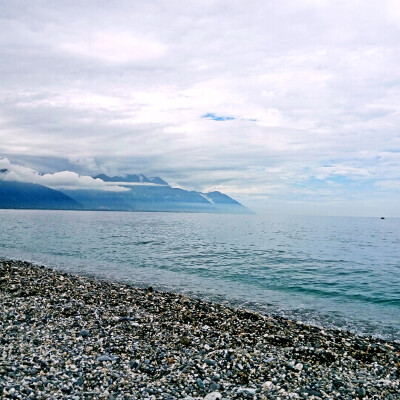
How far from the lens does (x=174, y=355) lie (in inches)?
497

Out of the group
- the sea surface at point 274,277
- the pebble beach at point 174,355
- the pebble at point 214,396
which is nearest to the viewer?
the pebble at point 214,396

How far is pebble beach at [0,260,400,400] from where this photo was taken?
10.3 meters

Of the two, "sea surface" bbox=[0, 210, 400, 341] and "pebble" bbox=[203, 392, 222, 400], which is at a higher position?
"pebble" bbox=[203, 392, 222, 400]

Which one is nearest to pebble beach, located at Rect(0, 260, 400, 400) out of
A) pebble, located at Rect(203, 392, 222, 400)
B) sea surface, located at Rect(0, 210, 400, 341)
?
pebble, located at Rect(203, 392, 222, 400)

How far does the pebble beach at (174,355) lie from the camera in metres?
10.3

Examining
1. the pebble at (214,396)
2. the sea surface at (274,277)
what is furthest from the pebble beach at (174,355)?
the sea surface at (274,277)

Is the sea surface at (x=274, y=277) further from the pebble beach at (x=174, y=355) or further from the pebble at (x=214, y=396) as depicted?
the pebble at (x=214, y=396)

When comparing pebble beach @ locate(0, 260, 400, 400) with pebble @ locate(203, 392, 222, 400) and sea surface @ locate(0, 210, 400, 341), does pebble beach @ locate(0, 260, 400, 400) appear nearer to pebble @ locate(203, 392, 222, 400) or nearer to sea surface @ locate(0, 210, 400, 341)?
pebble @ locate(203, 392, 222, 400)

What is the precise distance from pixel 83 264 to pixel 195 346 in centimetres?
2901

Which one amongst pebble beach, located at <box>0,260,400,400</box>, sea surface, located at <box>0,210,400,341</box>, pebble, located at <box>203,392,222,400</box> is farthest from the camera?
sea surface, located at <box>0,210,400,341</box>

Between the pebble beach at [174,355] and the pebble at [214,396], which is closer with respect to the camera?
the pebble at [214,396]

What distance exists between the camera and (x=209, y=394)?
10094mm

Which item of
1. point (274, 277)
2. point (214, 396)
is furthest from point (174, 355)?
point (274, 277)

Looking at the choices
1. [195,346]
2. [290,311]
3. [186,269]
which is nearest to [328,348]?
[195,346]
